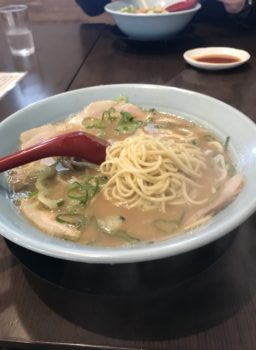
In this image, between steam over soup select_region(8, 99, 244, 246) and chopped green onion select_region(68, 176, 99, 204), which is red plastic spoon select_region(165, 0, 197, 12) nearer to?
steam over soup select_region(8, 99, 244, 246)

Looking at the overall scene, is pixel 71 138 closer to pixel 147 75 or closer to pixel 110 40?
pixel 147 75

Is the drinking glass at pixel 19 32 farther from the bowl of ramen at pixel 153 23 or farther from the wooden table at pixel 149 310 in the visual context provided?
the wooden table at pixel 149 310

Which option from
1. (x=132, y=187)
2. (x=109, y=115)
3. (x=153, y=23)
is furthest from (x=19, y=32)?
(x=132, y=187)

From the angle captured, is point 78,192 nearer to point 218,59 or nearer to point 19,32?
point 218,59

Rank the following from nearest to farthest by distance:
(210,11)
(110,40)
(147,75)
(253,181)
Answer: (253,181) → (147,75) → (110,40) → (210,11)

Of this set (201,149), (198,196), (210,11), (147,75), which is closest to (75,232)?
(198,196)

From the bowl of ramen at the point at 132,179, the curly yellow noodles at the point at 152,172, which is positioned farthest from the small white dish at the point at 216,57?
the curly yellow noodles at the point at 152,172
